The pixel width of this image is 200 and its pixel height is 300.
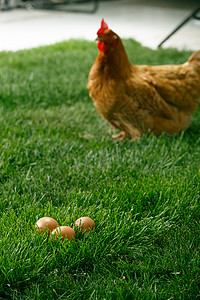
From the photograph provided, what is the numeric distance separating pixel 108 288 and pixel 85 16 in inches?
440

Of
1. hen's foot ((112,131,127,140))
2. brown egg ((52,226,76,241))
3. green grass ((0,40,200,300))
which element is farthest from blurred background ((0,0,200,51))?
brown egg ((52,226,76,241))

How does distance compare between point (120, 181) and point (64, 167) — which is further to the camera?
point (64, 167)

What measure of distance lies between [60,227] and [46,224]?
8 cm

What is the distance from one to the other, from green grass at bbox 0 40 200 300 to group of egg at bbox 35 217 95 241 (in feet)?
0.14

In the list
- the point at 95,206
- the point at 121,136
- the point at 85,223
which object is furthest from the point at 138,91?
the point at 85,223

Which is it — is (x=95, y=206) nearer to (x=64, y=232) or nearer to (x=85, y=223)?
(x=85, y=223)

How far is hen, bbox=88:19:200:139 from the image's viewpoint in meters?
2.97

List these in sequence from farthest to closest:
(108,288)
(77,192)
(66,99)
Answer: (66,99)
(77,192)
(108,288)

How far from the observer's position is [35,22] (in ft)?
34.1

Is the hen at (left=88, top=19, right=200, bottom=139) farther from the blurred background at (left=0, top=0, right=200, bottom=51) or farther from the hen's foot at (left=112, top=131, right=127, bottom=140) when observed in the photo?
the blurred background at (left=0, top=0, right=200, bottom=51)

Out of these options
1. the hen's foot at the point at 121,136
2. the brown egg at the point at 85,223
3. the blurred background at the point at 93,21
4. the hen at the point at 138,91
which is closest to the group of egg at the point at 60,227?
the brown egg at the point at 85,223

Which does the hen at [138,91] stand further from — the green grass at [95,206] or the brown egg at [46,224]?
the brown egg at [46,224]

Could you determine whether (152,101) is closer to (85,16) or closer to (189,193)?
(189,193)

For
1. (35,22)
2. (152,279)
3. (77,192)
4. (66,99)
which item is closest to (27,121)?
(66,99)
